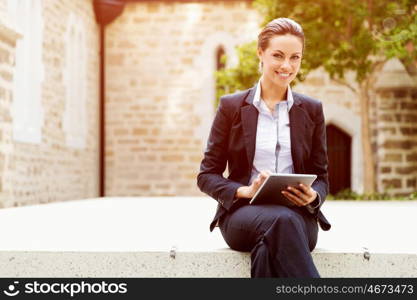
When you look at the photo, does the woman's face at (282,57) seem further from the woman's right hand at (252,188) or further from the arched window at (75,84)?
the arched window at (75,84)

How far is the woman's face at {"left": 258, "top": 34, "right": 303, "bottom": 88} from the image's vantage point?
3.75m

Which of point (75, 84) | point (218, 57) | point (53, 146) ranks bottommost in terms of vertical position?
point (53, 146)

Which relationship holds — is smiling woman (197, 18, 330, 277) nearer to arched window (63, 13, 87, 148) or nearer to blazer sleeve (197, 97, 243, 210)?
blazer sleeve (197, 97, 243, 210)

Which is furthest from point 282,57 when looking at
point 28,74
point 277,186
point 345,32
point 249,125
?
point 345,32

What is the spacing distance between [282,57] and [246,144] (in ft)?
1.70

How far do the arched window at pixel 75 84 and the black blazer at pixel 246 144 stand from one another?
10.1m

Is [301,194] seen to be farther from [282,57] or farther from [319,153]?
[282,57]

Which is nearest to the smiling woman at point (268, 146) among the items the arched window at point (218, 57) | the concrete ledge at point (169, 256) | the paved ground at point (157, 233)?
the concrete ledge at point (169, 256)

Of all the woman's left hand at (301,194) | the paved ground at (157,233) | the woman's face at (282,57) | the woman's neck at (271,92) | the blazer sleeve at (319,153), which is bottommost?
the paved ground at (157,233)

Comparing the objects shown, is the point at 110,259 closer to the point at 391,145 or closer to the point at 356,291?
the point at 356,291

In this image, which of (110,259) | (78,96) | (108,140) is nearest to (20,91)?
(78,96)

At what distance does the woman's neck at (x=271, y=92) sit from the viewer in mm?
3963

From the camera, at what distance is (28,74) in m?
11.7

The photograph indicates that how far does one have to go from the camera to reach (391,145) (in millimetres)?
15250
